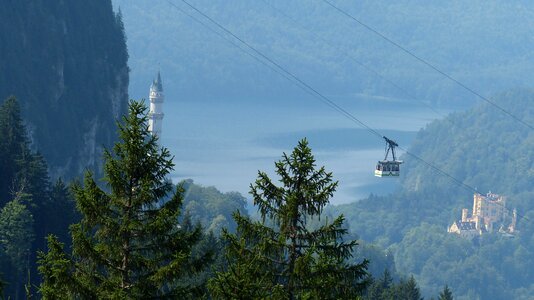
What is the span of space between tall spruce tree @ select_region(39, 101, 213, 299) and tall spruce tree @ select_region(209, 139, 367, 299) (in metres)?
0.83

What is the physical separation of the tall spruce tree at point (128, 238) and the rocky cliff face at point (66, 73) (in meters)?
109

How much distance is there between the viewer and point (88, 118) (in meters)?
145

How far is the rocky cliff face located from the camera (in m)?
135

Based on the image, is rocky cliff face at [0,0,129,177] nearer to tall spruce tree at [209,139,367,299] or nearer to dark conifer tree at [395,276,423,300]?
dark conifer tree at [395,276,423,300]

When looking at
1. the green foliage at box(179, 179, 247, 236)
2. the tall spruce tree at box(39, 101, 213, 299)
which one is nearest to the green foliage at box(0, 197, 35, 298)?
the tall spruce tree at box(39, 101, 213, 299)

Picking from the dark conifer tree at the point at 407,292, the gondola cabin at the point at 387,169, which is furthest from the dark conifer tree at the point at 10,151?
the dark conifer tree at the point at 407,292

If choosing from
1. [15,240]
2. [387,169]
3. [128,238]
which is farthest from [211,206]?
[128,238]

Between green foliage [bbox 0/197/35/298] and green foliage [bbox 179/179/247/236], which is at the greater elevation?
green foliage [bbox 179/179/247/236]

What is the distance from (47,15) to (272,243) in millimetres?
127920

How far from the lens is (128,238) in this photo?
19.7 meters

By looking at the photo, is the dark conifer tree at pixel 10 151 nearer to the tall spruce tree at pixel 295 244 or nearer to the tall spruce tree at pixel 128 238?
the tall spruce tree at pixel 128 238

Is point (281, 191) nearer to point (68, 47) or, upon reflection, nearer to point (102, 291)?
point (102, 291)

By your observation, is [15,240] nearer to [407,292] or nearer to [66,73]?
[407,292]

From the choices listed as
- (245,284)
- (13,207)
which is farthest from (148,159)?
(13,207)
